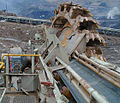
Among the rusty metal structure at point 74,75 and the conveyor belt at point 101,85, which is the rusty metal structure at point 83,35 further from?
the conveyor belt at point 101,85

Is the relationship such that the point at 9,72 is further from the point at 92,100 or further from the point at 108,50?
the point at 108,50

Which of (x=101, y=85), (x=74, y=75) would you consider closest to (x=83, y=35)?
(x=74, y=75)

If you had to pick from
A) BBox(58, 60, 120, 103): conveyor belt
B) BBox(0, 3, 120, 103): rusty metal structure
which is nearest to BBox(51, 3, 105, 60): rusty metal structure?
BBox(0, 3, 120, 103): rusty metal structure

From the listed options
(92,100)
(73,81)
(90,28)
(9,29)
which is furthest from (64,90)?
(9,29)

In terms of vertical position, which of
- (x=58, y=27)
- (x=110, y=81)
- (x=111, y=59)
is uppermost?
(x=58, y=27)

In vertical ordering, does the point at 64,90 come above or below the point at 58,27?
below

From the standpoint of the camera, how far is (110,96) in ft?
9.05

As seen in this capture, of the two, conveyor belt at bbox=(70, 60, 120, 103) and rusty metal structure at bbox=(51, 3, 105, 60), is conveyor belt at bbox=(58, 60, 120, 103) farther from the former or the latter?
rusty metal structure at bbox=(51, 3, 105, 60)

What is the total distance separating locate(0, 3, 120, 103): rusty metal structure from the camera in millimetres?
3026

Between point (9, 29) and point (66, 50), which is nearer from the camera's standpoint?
point (66, 50)

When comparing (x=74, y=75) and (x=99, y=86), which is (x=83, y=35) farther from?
(x=99, y=86)

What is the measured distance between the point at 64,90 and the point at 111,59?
647cm

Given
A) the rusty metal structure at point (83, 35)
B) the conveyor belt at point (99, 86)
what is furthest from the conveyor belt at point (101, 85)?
the rusty metal structure at point (83, 35)

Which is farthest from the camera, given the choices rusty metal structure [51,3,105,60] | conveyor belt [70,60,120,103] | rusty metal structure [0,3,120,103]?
rusty metal structure [51,3,105,60]
